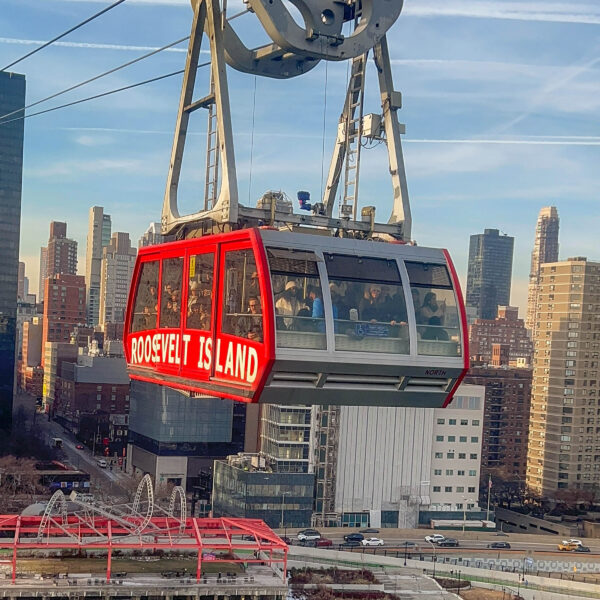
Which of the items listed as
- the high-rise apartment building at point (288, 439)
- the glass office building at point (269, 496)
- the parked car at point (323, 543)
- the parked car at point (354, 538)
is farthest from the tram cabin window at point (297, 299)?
the high-rise apartment building at point (288, 439)

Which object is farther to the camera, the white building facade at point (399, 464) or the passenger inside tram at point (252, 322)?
the white building facade at point (399, 464)

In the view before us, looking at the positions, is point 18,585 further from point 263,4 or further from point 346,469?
point 263,4

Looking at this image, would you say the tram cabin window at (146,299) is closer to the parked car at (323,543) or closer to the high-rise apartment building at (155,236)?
the high-rise apartment building at (155,236)

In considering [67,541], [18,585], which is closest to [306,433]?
[67,541]

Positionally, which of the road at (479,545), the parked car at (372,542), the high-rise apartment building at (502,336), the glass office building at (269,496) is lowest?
the road at (479,545)

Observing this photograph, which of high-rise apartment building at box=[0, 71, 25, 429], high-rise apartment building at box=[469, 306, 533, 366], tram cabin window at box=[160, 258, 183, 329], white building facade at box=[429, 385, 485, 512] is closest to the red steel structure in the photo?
white building facade at box=[429, 385, 485, 512]

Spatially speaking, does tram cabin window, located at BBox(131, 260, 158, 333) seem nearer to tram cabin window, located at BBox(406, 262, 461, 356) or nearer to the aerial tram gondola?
the aerial tram gondola
